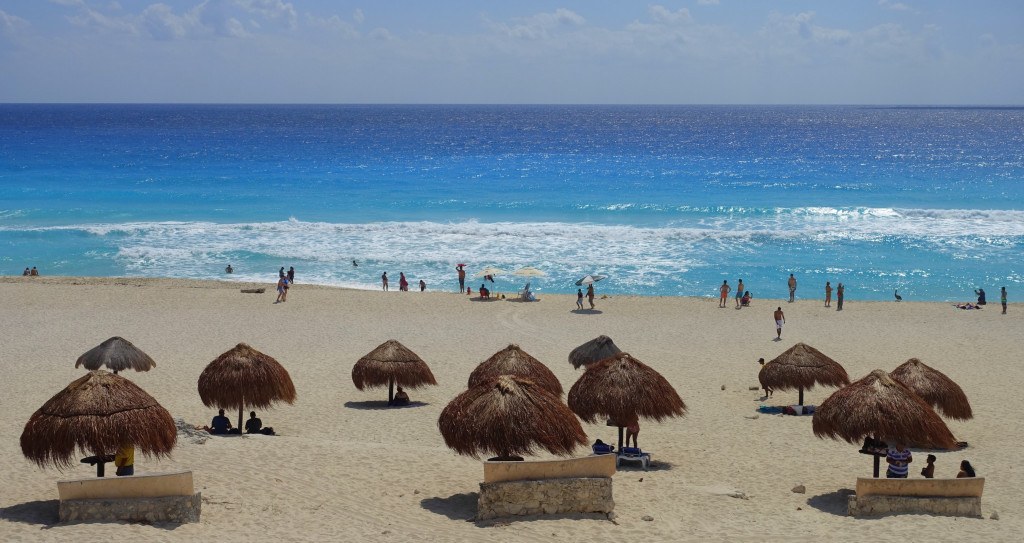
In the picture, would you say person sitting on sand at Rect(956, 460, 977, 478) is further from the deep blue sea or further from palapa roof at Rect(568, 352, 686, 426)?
the deep blue sea

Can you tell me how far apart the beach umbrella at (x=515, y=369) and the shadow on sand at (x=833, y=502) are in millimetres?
4704

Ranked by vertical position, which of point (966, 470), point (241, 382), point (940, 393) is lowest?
point (966, 470)

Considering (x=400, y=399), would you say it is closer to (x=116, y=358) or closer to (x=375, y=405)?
(x=375, y=405)

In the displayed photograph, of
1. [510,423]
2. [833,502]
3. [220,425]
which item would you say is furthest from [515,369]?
[833,502]

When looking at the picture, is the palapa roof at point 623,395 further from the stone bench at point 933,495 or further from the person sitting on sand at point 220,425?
the person sitting on sand at point 220,425

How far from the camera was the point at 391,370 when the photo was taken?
1731cm

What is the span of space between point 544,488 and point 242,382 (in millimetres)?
6431

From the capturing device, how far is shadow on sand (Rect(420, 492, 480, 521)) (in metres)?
11.1

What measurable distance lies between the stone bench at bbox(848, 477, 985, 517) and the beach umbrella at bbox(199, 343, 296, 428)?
883cm

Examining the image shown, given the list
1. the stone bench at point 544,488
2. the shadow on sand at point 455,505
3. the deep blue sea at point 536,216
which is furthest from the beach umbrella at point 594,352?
the deep blue sea at point 536,216

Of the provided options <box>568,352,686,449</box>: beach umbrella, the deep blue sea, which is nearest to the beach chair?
<box>568,352,686,449</box>: beach umbrella

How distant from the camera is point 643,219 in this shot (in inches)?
1930

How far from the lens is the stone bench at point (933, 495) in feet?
36.9

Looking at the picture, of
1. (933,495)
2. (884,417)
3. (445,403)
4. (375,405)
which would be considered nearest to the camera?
(933,495)
